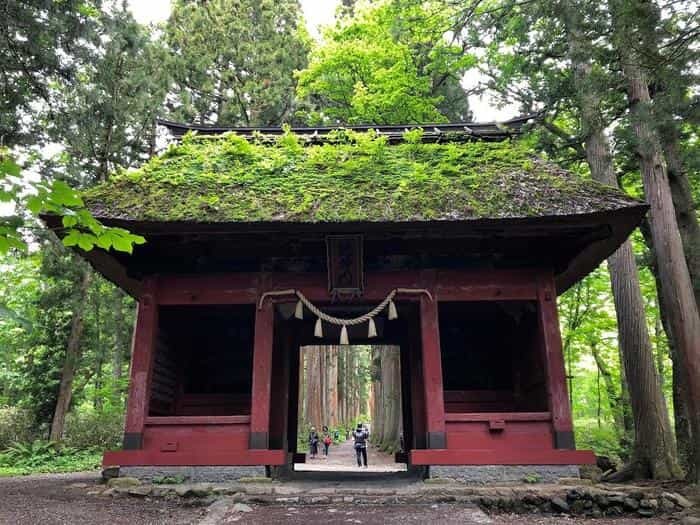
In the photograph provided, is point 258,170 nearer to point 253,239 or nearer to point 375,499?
point 253,239

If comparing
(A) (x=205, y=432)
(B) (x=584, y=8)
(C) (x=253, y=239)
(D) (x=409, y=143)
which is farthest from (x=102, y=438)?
(B) (x=584, y=8)

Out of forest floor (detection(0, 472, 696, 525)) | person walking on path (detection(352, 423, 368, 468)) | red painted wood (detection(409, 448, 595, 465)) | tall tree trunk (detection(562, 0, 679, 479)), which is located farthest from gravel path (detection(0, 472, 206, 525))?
person walking on path (detection(352, 423, 368, 468))

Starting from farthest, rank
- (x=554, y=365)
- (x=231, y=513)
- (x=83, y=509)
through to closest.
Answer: (x=554, y=365) → (x=83, y=509) → (x=231, y=513)

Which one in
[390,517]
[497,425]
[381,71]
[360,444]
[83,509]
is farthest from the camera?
[360,444]

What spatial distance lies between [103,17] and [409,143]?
824 cm

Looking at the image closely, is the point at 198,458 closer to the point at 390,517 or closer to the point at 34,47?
the point at 390,517

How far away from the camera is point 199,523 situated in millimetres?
4773

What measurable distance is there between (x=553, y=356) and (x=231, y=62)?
587 inches

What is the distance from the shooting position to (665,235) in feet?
21.4

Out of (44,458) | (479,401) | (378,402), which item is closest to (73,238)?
(479,401)

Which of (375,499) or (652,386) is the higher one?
(652,386)

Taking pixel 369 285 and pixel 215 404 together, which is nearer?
pixel 369 285

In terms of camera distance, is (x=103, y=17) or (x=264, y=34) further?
(x=264, y=34)

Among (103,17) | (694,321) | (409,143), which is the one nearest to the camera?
(694,321)
